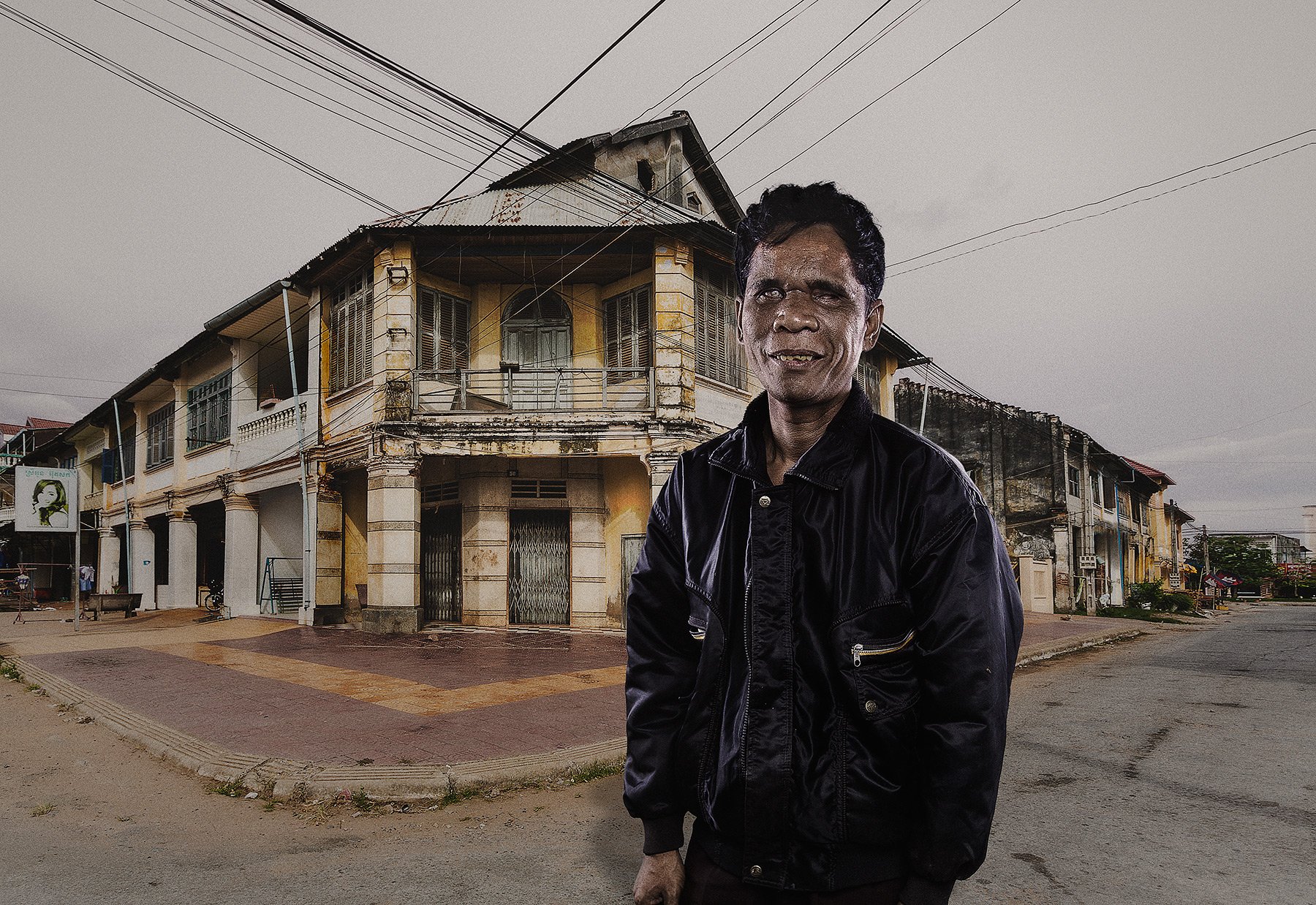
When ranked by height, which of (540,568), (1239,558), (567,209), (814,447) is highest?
(567,209)

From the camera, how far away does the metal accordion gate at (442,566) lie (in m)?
15.4

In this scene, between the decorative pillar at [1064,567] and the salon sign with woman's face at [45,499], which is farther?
the decorative pillar at [1064,567]

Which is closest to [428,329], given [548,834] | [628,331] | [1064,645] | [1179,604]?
[628,331]

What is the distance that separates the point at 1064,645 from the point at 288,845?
14.1 metres

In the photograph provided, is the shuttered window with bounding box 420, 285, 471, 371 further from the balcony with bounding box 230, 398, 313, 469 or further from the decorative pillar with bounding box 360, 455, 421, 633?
the balcony with bounding box 230, 398, 313, 469

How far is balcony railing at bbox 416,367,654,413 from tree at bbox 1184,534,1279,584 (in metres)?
59.4

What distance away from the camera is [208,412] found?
67.6 feet

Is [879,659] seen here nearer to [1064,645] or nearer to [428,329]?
[428,329]

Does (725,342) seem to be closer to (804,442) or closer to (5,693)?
(5,693)

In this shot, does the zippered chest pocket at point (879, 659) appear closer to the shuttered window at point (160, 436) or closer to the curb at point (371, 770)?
the curb at point (371, 770)

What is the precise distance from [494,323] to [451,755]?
11.1 meters

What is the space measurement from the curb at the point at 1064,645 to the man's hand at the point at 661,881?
411 inches

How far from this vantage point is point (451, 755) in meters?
5.32

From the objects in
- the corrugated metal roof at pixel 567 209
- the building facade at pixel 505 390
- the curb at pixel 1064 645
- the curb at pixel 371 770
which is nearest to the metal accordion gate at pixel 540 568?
the building facade at pixel 505 390
